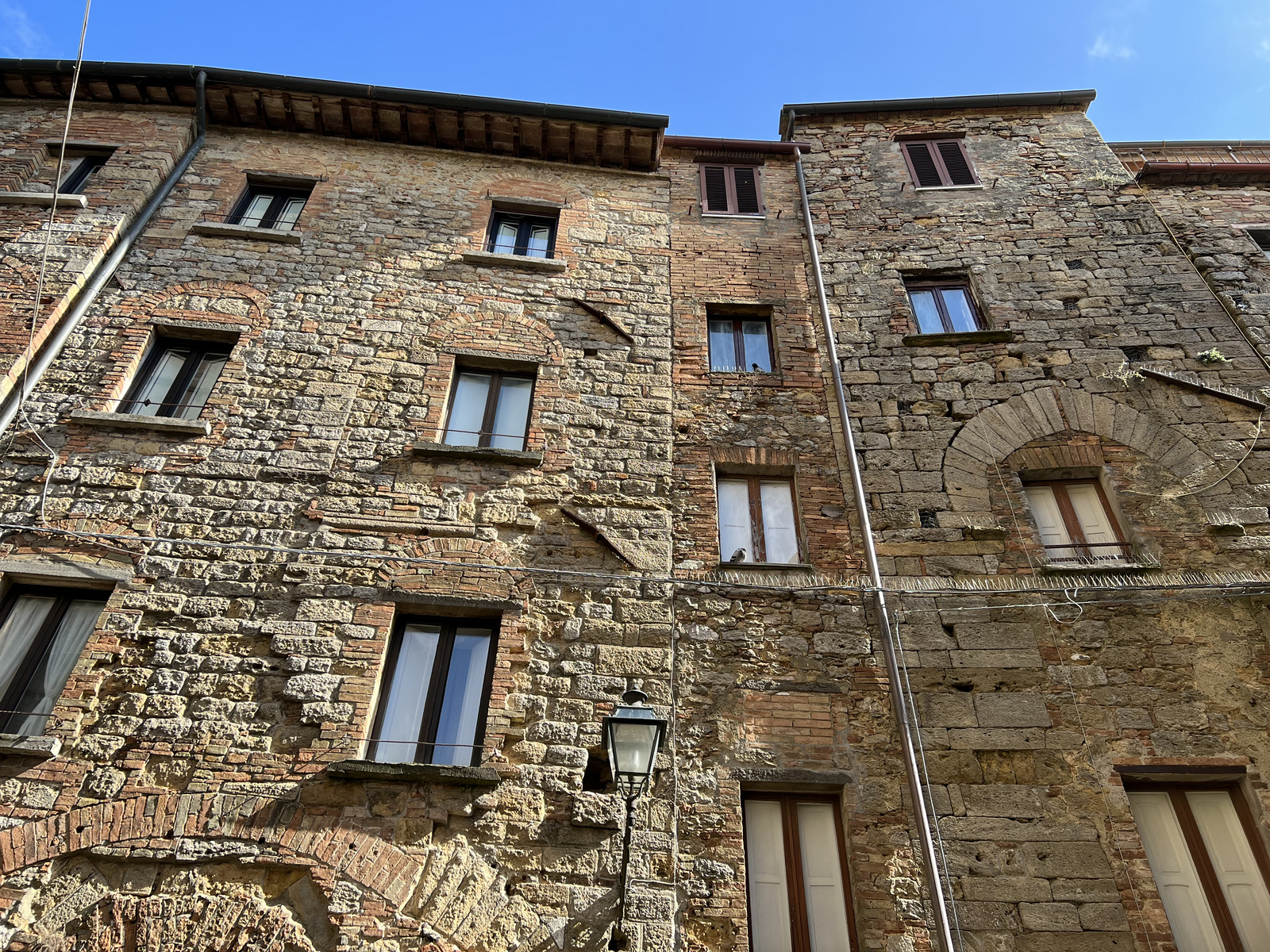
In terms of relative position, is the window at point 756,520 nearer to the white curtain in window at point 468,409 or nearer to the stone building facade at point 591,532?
the stone building facade at point 591,532

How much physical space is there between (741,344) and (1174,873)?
6247mm

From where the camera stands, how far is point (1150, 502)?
709 cm

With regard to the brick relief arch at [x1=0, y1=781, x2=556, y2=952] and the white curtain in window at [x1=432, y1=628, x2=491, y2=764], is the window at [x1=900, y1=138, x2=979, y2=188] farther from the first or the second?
the brick relief arch at [x1=0, y1=781, x2=556, y2=952]

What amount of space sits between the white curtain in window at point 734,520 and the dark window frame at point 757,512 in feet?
0.06

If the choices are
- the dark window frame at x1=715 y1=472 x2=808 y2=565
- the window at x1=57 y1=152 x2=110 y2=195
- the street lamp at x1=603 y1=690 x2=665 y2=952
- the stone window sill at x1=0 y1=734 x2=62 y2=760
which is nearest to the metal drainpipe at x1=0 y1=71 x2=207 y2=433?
the window at x1=57 y1=152 x2=110 y2=195

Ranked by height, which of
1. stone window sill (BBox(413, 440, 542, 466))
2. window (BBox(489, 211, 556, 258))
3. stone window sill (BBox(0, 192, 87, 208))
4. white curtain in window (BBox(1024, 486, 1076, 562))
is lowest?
white curtain in window (BBox(1024, 486, 1076, 562))

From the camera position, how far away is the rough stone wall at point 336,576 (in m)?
5.09

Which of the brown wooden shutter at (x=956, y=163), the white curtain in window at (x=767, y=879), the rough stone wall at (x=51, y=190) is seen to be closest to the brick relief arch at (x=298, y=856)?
the white curtain in window at (x=767, y=879)

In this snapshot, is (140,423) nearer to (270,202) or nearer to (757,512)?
(270,202)

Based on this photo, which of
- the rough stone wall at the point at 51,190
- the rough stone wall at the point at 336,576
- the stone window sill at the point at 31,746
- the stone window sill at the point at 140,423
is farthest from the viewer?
the rough stone wall at the point at 51,190

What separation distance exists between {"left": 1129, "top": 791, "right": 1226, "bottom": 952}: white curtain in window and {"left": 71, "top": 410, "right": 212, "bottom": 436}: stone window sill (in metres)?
8.47

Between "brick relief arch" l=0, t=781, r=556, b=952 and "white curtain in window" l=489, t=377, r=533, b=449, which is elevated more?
"white curtain in window" l=489, t=377, r=533, b=449

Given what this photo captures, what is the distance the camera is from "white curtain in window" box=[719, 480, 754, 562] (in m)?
7.23

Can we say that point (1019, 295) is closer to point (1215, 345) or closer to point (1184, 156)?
point (1215, 345)
